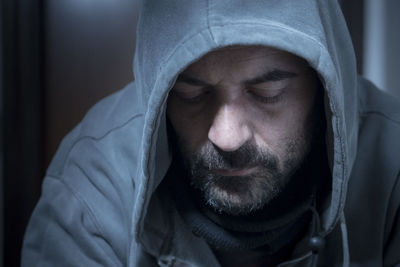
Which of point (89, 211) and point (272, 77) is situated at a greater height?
point (272, 77)

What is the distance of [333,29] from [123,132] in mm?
503

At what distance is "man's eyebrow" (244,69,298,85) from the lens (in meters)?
0.75

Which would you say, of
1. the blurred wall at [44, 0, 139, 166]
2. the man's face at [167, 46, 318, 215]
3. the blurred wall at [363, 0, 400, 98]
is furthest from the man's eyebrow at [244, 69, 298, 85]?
the blurred wall at [44, 0, 139, 166]

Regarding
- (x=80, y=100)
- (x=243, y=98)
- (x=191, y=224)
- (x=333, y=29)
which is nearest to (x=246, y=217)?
(x=191, y=224)

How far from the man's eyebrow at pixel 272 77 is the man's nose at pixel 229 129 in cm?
6

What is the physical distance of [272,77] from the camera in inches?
29.9

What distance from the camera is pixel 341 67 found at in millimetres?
813

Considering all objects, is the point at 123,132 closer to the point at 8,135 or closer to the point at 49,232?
the point at 49,232

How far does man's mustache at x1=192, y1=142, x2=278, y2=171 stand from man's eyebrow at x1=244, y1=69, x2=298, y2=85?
0.11m

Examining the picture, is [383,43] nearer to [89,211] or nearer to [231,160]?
[231,160]

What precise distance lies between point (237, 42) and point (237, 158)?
9.5 inches

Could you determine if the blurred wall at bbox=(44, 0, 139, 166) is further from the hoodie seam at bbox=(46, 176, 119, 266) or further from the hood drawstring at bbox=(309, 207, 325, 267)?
the hood drawstring at bbox=(309, 207, 325, 267)

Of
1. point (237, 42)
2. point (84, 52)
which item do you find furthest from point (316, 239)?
point (84, 52)

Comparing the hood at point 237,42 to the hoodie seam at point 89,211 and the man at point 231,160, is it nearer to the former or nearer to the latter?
the man at point 231,160
